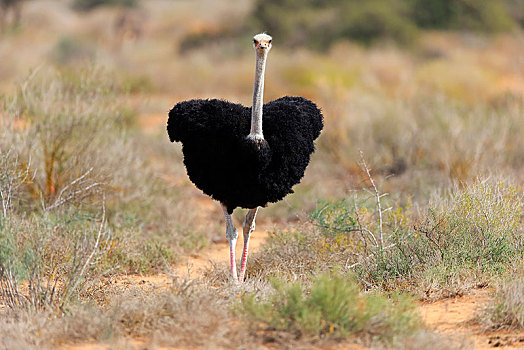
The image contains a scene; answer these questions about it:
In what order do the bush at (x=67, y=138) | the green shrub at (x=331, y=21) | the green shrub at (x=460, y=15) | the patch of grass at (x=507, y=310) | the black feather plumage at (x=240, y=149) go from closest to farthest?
the patch of grass at (x=507, y=310)
the black feather plumage at (x=240, y=149)
the bush at (x=67, y=138)
the green shrub at (x=331, y=21)
the green shrub at (x=460, y=15)

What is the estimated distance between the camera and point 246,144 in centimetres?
529

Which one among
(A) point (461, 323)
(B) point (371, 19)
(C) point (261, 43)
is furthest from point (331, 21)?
(A) point (461, 323)

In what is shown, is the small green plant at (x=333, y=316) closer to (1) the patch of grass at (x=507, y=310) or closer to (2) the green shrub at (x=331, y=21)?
(1) the patch of grass at (x=507, y=310)

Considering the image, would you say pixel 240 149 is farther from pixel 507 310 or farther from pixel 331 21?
pixel 331 21

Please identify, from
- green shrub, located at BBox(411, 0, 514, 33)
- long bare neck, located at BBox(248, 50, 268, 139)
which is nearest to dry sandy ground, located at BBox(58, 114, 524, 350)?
long bare neck, located at BBox(248, 50, 268, 139)


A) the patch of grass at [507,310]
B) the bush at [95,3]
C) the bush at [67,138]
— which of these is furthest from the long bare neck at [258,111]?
the bush at [95,3]

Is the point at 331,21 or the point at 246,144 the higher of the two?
the point at 331,21

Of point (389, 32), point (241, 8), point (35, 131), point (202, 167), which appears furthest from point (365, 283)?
point (241, 8)

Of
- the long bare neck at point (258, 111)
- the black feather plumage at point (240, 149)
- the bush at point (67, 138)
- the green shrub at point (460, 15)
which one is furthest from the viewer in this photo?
the green shrub at point (460, 15)

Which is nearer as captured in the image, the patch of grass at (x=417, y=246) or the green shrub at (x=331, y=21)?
the patch of grass at (x=417, y=246)

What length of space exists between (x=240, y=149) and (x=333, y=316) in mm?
1492

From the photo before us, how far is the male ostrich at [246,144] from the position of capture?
536 cm

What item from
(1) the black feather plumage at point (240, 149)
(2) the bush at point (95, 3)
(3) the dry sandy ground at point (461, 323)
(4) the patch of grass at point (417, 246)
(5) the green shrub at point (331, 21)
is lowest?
(3) the dry sandy ground at point (461, 323)

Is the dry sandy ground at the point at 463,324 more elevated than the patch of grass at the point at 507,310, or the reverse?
the patch of grass at the point at 507,310
